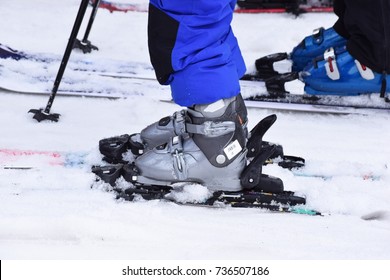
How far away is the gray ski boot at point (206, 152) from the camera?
183 centimetres

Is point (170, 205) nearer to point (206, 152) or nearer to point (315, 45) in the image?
point (206, 152)

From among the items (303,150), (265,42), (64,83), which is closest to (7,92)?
(64,83)

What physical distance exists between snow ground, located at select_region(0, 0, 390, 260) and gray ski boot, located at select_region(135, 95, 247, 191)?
0.10 meters

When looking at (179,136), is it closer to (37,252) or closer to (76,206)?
(76,206)

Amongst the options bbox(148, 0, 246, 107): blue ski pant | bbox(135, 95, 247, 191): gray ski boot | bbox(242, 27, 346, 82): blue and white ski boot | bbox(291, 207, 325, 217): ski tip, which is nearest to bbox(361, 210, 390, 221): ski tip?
bbox(291, 207, 325, 217): ski tip

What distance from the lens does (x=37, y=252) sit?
1569mm

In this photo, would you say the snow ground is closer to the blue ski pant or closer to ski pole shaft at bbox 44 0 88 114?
ski pole shaft at bbox 44 0 88 114

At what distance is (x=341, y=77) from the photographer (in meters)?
2.72

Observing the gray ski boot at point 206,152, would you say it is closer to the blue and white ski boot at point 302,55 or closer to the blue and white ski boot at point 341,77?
the blue and white ski boot at point 341,77

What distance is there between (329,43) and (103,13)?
160 cm

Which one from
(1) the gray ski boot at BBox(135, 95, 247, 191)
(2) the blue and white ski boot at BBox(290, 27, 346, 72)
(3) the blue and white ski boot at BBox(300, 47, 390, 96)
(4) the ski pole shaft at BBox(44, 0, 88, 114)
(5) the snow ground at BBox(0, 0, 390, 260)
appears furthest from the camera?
(2) the blue and white ski boot at BBox(290, 27, 346, 72)

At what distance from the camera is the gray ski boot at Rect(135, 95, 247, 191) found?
1835 millimetres

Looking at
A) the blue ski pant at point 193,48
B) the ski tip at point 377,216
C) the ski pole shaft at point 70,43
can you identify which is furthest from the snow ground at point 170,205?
the blue ski pant at point 193,48

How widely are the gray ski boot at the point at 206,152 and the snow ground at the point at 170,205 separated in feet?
0.34
